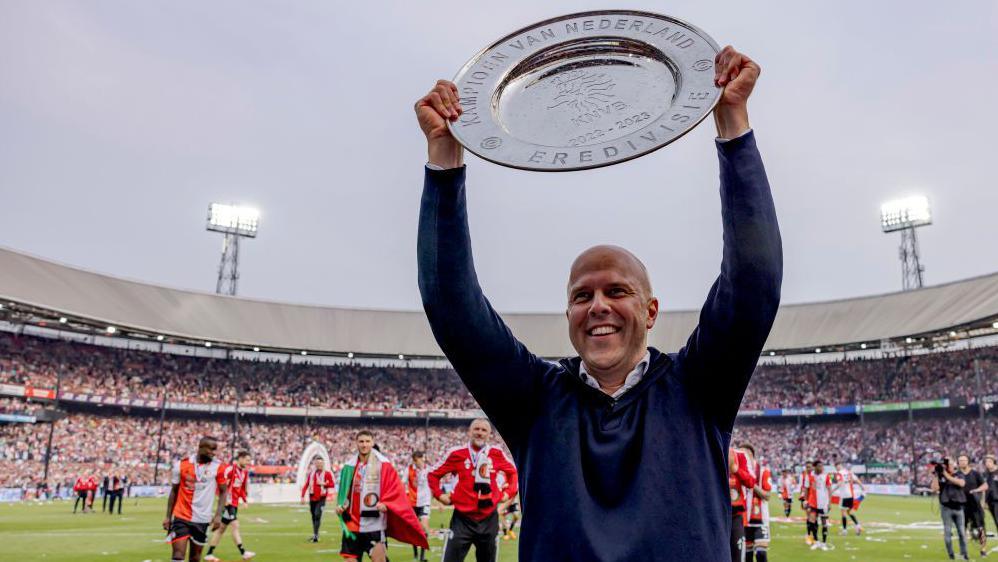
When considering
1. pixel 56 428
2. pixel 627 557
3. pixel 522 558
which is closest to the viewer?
pixel 627 557

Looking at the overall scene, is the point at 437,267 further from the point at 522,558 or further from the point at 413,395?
the point at 413,395

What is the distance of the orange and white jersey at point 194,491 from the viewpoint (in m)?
11.5

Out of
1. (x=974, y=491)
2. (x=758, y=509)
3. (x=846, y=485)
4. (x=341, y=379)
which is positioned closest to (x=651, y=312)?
(x=758, y=509)

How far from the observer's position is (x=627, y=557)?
1711 mm

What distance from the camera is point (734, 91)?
6.41ft

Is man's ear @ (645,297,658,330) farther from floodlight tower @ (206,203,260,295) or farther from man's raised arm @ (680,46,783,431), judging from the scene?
floodlight tower @ (206,203,260,295)

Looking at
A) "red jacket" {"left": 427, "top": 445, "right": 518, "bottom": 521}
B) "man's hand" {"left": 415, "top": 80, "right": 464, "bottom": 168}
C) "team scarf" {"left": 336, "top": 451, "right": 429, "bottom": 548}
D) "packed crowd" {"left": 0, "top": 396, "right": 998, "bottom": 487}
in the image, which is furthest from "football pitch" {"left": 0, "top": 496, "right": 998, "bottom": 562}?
"man's hand" {"left": 415, "top": 80, "right": 464, "bottom": 168}

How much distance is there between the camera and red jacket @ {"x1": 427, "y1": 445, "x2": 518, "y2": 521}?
32.6 ft

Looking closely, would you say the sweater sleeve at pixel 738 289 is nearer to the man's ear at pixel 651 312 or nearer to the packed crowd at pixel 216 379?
the man's ear at pixel 651 312

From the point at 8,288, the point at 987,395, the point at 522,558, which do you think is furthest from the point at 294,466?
the point at 522,558

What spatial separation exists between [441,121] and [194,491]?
37.3ft

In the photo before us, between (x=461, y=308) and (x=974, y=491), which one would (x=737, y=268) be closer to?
(x=461, y=308)

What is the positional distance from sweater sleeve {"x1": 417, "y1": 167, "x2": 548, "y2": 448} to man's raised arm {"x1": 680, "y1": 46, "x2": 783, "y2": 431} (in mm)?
496

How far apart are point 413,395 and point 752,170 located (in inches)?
2185
